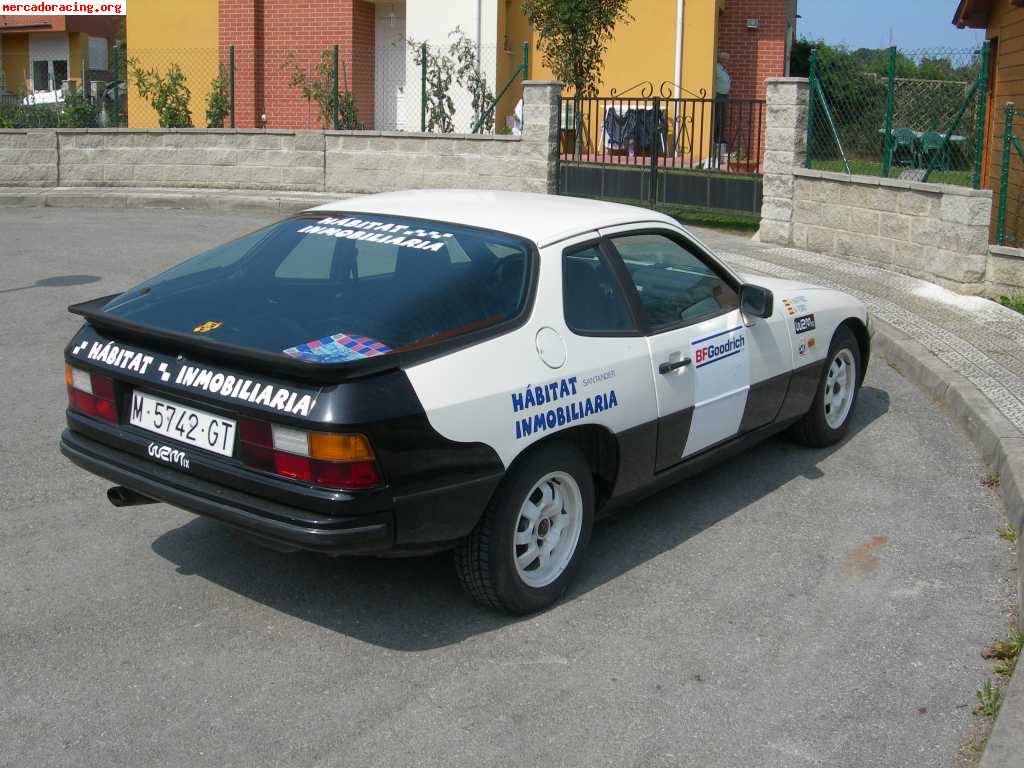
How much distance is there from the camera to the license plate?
428 cm

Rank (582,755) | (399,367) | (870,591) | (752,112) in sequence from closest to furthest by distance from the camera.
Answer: (582,755) < (399,367) < (870,591) < (752,112)

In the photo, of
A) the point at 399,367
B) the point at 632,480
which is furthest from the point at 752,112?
the point at 399,367

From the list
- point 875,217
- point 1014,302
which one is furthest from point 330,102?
point 1014,302

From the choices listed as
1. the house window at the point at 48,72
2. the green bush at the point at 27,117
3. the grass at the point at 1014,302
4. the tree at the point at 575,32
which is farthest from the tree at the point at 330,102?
the house window at the point at 48,72

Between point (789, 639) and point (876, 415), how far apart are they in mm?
3516

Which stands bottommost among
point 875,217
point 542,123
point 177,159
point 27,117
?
point 875,217

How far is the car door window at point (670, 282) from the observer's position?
539 centimetres

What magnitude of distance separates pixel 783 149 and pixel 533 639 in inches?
430

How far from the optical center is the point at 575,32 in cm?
Answer: 1984

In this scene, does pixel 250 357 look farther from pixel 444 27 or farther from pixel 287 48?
pixel 287 48

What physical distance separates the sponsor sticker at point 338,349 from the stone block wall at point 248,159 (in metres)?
13.6

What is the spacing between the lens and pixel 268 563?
16.8 feet

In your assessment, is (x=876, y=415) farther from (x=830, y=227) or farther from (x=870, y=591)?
(x=830, y=227)

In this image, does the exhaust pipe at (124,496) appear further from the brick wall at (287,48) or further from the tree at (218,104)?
the brick wall at (287,48)
